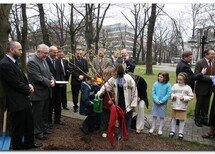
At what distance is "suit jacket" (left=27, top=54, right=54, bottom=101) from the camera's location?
16.1 ft

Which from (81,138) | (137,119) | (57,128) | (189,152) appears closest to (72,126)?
(57,128)

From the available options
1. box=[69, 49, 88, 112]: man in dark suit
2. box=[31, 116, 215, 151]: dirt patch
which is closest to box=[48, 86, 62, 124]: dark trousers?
box=[31, 116, 215, 151]: dirt patch

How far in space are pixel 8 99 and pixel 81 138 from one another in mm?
1660

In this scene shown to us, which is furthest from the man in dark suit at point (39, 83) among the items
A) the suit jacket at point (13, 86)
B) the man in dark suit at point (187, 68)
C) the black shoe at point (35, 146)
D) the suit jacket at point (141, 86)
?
the man in dark suit at point (187, 68)

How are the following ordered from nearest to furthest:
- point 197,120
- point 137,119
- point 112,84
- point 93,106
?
point 112,84 → point 93,106 → point 137,119 → point 197,120

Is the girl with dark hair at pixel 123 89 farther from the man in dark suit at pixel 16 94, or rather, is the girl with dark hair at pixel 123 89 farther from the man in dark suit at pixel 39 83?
the man in dark suit at pixel 16 94

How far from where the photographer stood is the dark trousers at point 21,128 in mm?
4324

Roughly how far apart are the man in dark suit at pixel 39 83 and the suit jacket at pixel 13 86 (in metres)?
0.57

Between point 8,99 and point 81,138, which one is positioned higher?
point 8,99

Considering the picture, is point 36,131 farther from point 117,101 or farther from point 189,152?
point 189,152

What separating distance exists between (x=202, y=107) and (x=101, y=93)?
287 cm

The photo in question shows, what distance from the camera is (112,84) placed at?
4863mm

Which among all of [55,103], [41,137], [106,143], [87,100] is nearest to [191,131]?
[106,143]

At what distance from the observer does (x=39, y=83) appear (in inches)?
197
